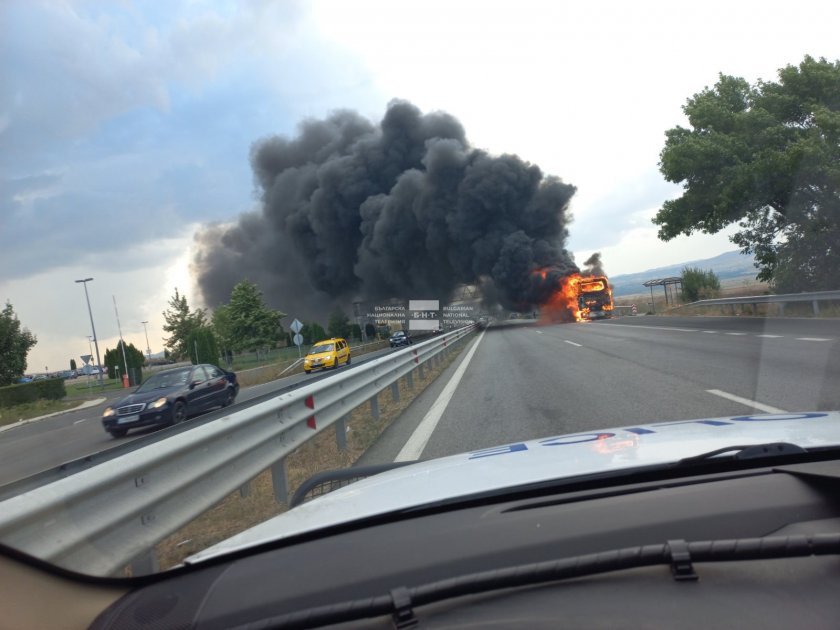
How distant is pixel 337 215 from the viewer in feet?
192

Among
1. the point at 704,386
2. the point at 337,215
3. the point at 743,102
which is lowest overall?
the point at 704,386

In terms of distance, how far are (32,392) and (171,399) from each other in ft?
33.7

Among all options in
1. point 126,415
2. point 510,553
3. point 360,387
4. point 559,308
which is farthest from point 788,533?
point 559,308

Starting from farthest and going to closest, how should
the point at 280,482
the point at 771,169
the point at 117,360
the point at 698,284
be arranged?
1. the point at 698,284
2. the point at 117,360
3. the point at 771,169
4. the point at 280,482

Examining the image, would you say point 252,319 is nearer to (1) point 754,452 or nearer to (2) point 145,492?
(2) point 145,492

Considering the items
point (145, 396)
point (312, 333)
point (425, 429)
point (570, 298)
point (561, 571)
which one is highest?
point (312, 333)

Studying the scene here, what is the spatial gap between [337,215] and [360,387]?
2042 inches

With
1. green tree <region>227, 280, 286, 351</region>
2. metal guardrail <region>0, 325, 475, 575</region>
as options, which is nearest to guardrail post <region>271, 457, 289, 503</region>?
metal guardrail <region>0, 325, 475, 575</region>

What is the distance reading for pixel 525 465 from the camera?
2521 mm

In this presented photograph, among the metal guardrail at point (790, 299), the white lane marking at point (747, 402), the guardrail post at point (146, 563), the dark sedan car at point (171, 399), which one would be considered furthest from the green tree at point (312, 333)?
the guardrail post at point (146, 563)

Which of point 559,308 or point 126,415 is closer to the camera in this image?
point 126,415

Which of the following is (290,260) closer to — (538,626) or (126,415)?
(126,415)

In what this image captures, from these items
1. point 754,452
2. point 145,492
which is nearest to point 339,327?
point 145,492

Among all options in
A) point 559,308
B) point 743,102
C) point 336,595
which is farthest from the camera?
point 559,308
